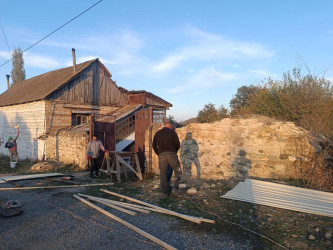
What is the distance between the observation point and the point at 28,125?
627 inches

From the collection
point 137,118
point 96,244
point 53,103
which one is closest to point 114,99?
point 53,103

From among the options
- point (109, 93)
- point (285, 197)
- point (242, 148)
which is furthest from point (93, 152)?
point (109, 93)

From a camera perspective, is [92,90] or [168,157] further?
[92,90]

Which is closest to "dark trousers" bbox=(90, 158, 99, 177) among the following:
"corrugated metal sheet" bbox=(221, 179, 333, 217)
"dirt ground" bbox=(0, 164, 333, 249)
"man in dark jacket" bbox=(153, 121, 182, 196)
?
"dirt ground" bbox=(0, 164, 333, 249)

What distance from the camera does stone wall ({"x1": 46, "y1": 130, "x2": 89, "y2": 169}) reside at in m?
11.3

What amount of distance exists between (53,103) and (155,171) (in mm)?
9936

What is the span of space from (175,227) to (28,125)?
603 inches

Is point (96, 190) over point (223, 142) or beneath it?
beneath

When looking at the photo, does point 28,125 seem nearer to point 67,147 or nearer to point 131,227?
point 67,147

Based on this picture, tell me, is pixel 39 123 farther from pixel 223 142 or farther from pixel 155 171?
pixel 223 142

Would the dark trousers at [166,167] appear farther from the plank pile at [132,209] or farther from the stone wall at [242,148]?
the stone wall at [242,148]

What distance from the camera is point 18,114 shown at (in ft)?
55.9

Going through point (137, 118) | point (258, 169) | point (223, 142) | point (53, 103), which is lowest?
point (258, 169)

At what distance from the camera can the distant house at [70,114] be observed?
12719 mm
